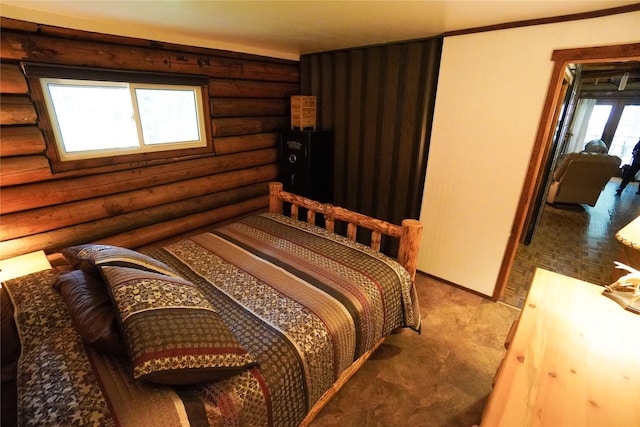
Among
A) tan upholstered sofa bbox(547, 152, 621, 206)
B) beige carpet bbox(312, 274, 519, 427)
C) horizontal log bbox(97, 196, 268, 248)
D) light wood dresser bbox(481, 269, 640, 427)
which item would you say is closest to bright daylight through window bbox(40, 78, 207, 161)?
horizontal log bbox(97, 196, 268, 248)

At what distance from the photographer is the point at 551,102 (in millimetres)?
2131

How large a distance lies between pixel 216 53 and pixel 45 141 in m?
1.65

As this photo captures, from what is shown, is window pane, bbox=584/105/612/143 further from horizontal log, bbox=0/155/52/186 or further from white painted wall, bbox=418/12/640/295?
horizontal log, bbox=0/155/52/186

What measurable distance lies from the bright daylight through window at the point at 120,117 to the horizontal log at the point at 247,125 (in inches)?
6.8

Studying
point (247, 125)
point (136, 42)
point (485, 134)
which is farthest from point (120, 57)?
point (485, 134)

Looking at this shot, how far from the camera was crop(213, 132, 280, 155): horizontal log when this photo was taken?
10.2ft

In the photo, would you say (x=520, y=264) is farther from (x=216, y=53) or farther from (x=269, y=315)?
(x=216, y=53)

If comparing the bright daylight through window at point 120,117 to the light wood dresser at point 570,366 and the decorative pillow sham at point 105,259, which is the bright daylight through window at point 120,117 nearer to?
the decorative pillow sham at point 105,259

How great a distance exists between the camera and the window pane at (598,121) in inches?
313

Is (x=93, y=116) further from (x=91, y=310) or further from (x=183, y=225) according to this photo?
(x=91, y=310)

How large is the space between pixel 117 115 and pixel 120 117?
0.08 feet

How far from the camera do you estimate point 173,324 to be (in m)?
1.08

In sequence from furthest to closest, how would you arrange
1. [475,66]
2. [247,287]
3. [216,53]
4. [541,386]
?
[216,53] < [475,66] < [247,287] < [541,386]

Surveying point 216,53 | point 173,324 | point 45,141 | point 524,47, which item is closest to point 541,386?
point 173,324
